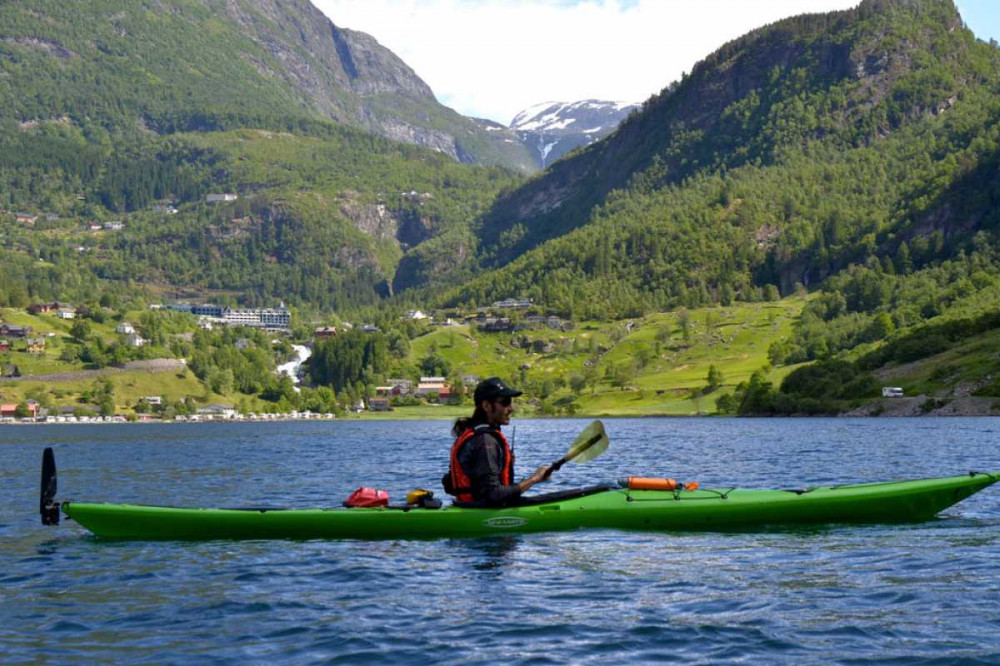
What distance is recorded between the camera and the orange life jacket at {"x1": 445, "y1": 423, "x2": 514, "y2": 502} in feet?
83.0

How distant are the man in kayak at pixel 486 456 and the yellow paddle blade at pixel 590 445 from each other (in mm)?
2144

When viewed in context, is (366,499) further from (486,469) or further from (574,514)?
(574,514)

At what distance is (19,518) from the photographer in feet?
122

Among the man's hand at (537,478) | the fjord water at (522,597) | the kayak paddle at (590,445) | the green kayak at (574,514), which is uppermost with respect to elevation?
the kayak paddle at (590,445)

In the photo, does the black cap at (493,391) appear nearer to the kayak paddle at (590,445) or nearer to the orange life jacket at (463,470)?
the orange life jacket at (463,470)

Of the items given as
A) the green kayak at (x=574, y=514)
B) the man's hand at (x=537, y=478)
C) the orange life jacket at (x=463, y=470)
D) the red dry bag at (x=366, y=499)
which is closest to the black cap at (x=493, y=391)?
the orange life jacket at (x=463, y=470)

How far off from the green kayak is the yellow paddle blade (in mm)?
1016

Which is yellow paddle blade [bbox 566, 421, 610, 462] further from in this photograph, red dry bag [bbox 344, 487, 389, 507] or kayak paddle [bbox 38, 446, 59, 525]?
kayak paddle [bbox 38, 446, 59, 525]

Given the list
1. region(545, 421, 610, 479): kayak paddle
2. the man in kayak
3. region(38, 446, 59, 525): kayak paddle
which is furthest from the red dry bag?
region(38, 446, 59, 525): kayak paddle

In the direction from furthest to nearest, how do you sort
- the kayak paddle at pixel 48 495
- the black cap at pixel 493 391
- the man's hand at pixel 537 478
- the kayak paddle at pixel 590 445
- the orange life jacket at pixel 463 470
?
1. the kayak paddle at pixel 590 445
2. the kayak paddle at pixel 48 495
3. the man's hand at pixel 537 478
4. the orange life jacket at pixel 463 470
5. the black cap at pixel 493 391

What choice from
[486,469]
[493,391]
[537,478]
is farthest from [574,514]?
[493,391]

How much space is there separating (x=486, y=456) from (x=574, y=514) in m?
3.08

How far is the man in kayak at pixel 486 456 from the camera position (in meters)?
24.9

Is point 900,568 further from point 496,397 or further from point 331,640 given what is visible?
point 331,640
